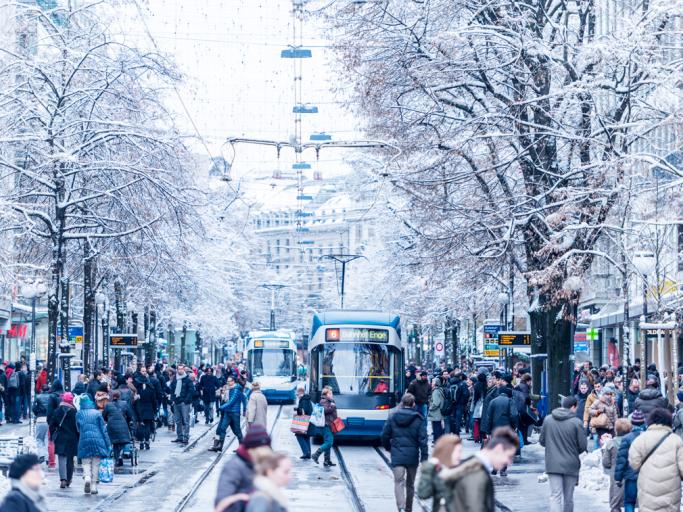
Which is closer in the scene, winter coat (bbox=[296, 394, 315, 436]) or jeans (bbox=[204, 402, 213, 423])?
winter coat (bbox=[296, 394, 315, 436])

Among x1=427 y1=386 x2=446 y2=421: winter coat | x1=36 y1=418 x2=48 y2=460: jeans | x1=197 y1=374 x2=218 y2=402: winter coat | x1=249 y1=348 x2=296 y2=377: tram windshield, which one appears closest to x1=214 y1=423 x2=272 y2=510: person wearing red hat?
x1=36 y1=418 x2=48 y2=460: jeans

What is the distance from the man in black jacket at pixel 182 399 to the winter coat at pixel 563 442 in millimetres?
16444

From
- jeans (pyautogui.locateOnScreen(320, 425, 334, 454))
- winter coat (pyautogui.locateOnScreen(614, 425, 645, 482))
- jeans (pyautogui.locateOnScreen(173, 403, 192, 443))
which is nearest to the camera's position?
winter coat (pyautogui.locateOnScreen(614, 425, 645, 482))

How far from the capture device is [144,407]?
30156 mm

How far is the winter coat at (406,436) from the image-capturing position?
17.7 metres

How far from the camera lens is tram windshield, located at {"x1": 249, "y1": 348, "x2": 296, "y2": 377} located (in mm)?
60469

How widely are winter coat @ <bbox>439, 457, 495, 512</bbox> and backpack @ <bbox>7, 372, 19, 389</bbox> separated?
30548 mm

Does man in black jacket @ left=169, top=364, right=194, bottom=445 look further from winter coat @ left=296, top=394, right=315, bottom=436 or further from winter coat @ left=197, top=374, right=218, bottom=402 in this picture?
winter coat @ left=197, top=374, right=218, bottom=402

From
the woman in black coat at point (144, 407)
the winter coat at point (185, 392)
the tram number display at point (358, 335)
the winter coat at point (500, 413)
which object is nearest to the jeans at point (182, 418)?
the winter coat at point (185, 392)

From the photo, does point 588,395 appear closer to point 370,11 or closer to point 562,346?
point 562,346

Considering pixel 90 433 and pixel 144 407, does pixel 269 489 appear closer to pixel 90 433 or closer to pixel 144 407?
pixel 90 433

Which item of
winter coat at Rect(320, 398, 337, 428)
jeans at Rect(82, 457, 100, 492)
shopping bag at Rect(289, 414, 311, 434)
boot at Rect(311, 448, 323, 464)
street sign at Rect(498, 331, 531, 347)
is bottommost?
boot at Rect(311, 448, 323, 464)

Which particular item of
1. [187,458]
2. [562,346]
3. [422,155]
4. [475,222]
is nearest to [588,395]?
[562,346]

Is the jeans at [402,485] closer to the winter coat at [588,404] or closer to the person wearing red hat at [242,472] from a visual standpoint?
the person wearing red hat at [242,472]
